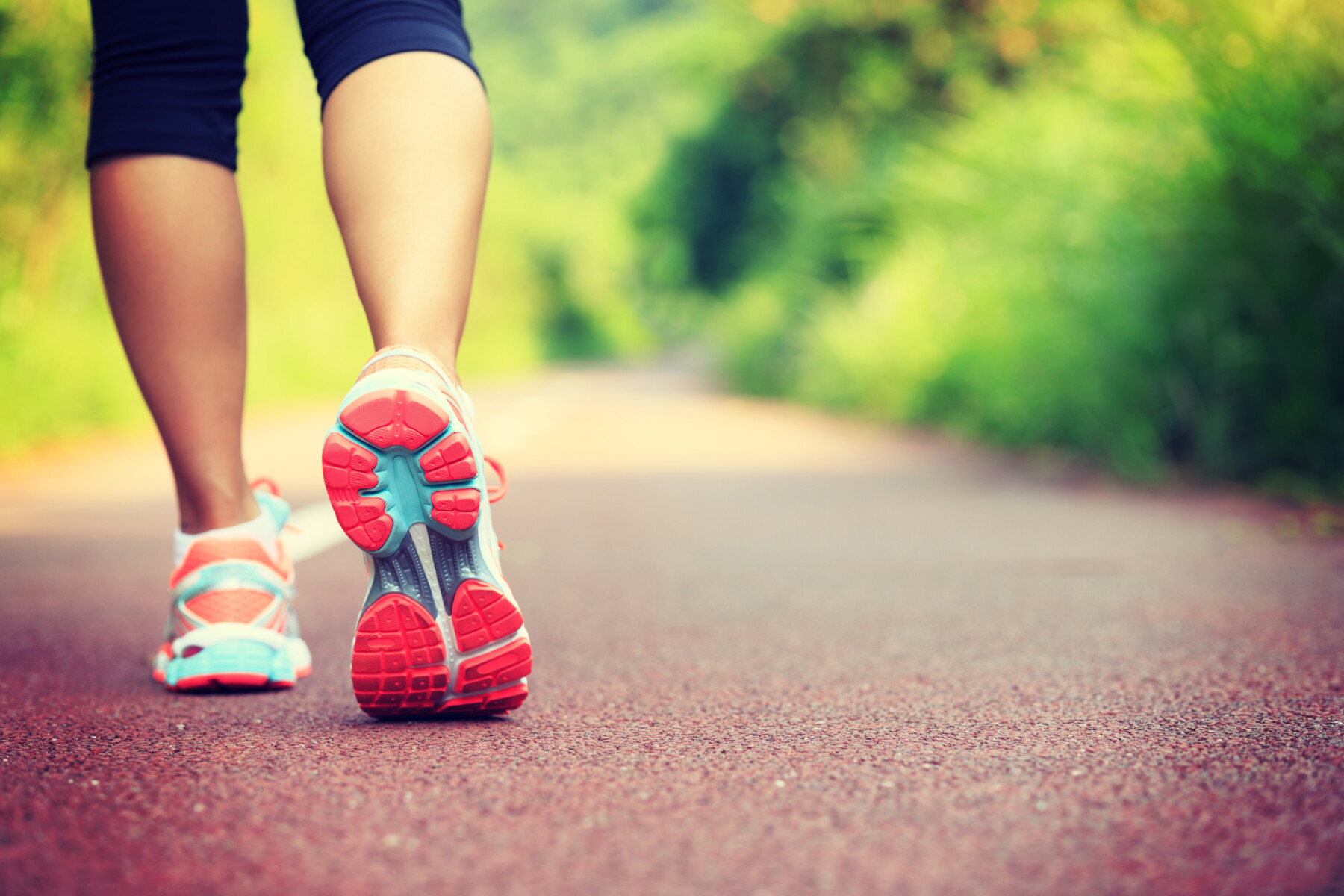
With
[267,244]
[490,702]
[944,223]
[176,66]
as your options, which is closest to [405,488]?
[490,702]

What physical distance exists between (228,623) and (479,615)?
0.49 m

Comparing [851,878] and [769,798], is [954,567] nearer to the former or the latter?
[769,798]

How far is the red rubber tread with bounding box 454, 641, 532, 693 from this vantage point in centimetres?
145

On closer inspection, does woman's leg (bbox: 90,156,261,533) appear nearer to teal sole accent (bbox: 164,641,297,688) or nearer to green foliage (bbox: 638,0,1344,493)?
teal sole accent (bbox: 164,641,297,688)

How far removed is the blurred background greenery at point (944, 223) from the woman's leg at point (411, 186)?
3087mm

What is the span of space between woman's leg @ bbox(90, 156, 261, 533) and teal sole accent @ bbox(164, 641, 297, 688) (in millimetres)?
194

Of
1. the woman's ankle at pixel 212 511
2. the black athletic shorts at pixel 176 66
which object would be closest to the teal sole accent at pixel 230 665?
the woman's ankle at pixel 212 511

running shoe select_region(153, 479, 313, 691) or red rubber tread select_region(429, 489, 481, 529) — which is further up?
red rubber tread select_region(429, 489, 481, 529)

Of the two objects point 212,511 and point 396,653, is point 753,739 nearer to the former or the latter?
point 396,653

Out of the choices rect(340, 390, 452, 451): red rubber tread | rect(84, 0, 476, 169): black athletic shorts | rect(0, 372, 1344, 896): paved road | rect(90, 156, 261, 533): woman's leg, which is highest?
rect(84, 0, 476, 169): black athletic shorts

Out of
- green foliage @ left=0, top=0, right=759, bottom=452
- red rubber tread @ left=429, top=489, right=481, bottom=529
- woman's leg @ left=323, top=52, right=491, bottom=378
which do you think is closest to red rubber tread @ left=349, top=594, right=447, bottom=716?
red rubber tread @ left=429, top=489, right=481, bottom=529

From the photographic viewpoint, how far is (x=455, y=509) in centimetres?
141

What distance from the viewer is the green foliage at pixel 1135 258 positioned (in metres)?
4.01

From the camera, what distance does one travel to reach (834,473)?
230 inches
